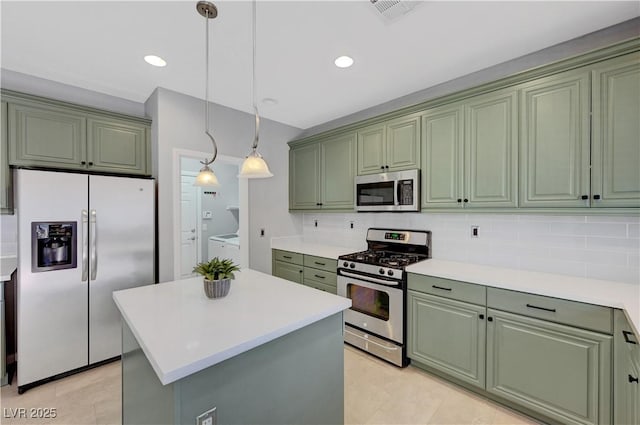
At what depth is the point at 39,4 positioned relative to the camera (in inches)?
65.8

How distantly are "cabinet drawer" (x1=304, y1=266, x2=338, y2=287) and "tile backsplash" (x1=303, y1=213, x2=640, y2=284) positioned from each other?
0.91 m

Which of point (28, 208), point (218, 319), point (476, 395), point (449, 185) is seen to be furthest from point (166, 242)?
point (476, 395)

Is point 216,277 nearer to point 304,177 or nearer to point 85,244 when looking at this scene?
point 85,244

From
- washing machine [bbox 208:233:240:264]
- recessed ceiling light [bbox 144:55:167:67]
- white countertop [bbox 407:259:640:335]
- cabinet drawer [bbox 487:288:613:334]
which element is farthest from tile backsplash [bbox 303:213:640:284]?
recessed ceiling light [bbox 144:55:167:67]

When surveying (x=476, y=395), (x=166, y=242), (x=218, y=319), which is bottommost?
(x=476, y=395)

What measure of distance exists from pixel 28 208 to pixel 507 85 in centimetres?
390

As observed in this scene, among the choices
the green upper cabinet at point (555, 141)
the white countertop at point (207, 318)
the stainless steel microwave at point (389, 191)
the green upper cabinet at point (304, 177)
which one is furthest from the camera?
the green upper cabinet at point (304, 177)

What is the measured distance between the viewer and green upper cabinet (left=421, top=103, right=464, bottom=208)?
2413 mm

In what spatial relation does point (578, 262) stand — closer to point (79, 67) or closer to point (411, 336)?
point (411, 336)

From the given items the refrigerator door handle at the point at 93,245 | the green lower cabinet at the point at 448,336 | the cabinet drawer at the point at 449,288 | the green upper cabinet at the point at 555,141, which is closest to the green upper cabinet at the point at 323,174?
the cabinet drawer at the point at 449,288

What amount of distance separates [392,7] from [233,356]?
6.79 ft

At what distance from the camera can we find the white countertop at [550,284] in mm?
1539

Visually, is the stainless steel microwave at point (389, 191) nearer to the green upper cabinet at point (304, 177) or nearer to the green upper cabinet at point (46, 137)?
the green upper cabinet at point (304, 177)

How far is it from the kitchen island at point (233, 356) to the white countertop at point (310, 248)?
1527 mm
